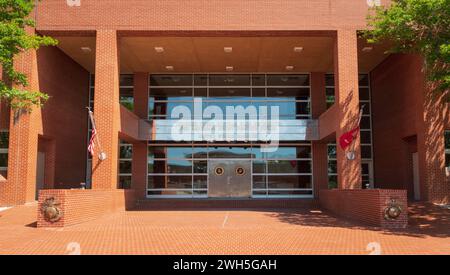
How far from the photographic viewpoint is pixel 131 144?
25469 mm

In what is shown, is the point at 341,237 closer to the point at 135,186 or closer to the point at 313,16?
the point at 313,16

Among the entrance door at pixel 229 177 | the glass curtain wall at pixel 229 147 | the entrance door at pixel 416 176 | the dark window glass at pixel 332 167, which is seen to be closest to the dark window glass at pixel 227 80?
the glass curtain wall at pixel 229 147

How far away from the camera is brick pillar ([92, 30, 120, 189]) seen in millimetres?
18484

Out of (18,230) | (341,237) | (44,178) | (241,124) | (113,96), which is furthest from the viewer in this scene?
(241,124)

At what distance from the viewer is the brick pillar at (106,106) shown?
60.6 feet

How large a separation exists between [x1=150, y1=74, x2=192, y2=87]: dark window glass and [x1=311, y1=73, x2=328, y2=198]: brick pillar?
6928mm

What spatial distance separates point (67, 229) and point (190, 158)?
12.3 m

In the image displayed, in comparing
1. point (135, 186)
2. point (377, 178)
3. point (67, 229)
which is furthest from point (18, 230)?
point (377, 178)

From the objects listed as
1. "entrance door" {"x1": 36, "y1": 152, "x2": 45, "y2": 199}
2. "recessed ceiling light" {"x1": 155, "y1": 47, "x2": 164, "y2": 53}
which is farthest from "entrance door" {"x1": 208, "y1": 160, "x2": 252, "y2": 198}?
"entrance door" {"x1": 36, "y1": 152, "x2": 45, "y2": 199}

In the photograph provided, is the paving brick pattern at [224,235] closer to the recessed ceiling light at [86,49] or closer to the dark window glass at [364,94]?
the recessed ceiling light at [86,49]

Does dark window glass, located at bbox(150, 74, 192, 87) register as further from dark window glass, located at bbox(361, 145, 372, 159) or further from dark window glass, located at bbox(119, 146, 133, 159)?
dark window glass, located at bbox(361, 145, 372, 159)

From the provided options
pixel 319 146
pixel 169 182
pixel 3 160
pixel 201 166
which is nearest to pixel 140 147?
pixel 169 182

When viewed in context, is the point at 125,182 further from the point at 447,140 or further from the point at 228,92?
the point at 447,140

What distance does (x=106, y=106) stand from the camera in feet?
61.6
